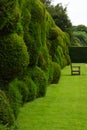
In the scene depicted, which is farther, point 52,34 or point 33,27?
point 52,34

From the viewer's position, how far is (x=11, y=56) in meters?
10.9

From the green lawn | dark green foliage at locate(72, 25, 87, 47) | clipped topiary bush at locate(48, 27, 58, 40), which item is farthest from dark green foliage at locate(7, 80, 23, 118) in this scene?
dark green foliage at locate(72, 25, 87, 47)

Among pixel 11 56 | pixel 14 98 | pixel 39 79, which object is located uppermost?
pixel 11 56

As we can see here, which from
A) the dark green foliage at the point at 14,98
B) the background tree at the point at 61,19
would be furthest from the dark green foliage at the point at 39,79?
the background tree at the point at 61,19

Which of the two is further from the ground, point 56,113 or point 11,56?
point 11,56

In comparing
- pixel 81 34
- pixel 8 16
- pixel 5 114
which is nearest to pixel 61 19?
pixel 81 34

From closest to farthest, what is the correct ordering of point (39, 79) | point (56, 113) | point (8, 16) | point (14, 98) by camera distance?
point (8, 16) → point (14, 98) → point (56, 113) → point (39, 79)

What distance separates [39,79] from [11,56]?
5.39 metres

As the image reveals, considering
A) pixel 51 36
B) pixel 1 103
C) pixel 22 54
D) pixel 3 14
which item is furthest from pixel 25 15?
pixel 51 36

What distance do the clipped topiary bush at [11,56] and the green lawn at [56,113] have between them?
1.28 m

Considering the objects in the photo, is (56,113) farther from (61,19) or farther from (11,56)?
(61,19)

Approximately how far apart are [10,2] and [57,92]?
29.5 feet

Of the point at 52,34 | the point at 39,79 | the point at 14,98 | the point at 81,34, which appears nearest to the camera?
the point at 14,98

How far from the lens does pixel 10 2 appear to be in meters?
10.3
